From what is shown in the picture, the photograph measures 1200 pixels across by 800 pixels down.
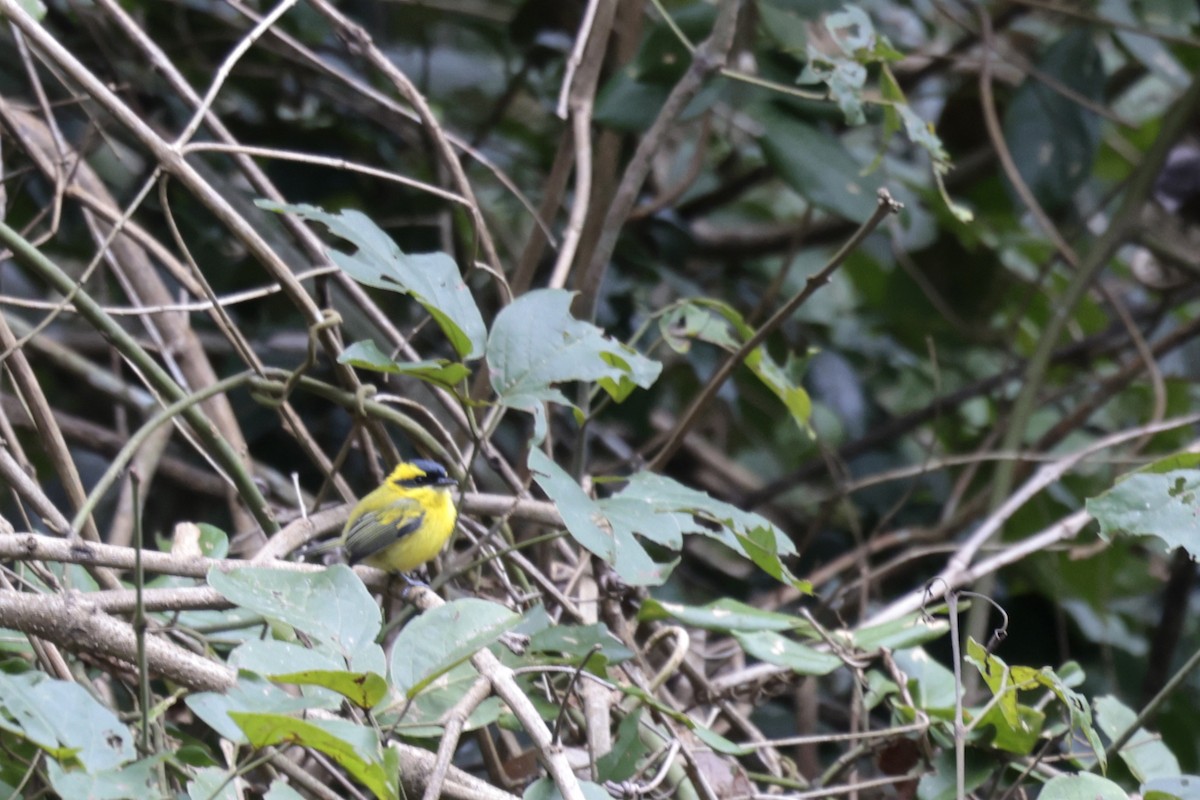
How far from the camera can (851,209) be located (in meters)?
3.33

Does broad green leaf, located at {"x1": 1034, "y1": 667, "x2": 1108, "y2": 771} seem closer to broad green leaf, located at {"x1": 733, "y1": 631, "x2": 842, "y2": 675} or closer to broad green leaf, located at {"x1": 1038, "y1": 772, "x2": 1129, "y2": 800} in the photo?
broad green leaf, located at {"x1": 1038, "y1": 772, "x2": 1129, "y2": 800}

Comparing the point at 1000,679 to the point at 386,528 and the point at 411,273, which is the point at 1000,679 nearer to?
the point at 411,273

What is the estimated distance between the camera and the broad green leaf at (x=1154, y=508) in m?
1.91

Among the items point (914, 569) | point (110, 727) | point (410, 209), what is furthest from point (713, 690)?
point (410, 209)

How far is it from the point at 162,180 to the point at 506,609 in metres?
0.96

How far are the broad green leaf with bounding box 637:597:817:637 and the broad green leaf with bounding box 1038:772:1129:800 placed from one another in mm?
595

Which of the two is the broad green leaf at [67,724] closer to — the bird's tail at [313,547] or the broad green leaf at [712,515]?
the broad green leaf at [712,515]

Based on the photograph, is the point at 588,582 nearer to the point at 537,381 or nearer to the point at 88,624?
the point at 537,381

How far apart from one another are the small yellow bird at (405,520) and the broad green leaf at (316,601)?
102 cm

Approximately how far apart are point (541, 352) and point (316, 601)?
1.90 feet

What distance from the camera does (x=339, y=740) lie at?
1.23m

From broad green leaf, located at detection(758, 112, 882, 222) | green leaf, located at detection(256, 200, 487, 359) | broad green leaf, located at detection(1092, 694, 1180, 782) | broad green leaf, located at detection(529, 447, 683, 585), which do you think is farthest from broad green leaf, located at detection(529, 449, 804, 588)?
broad green leaf, located at detection(758, 112, 882, 222)

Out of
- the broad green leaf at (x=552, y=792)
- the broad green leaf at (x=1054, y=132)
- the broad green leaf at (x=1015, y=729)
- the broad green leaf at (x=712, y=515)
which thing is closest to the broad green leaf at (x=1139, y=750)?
the broad green leaf at (x=1015, y=729)

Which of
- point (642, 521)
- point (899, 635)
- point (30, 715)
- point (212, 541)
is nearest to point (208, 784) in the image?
point (30, 715)
